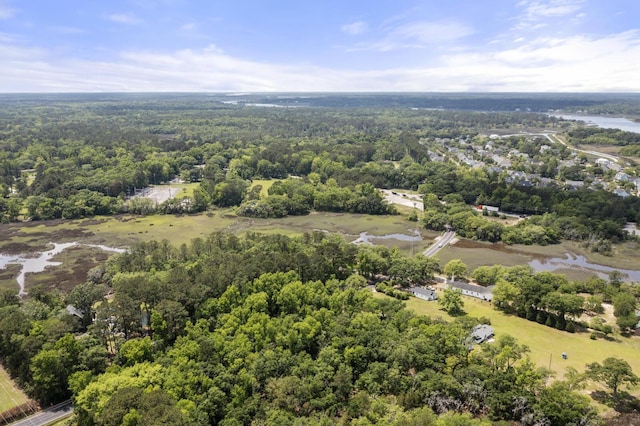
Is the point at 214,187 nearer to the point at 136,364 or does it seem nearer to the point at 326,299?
the point at 326,299

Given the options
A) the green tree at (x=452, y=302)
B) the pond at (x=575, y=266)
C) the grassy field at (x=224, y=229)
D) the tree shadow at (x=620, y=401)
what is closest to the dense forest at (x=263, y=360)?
the tree shadow at (x=620, y=401)

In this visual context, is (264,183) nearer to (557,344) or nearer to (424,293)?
(424,293)

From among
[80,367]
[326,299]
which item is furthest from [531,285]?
[80,367]

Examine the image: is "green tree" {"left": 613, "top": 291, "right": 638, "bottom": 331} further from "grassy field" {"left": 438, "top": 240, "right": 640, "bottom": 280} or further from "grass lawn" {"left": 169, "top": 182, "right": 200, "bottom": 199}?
"grass lawn" {"left": 169, "top": 182, "right": 200, "bottom": 199}

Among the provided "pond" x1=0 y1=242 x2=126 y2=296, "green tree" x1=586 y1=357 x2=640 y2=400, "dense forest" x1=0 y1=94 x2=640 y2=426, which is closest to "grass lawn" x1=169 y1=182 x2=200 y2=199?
"pond" x1=0 y1=242 x2=126 y2=296

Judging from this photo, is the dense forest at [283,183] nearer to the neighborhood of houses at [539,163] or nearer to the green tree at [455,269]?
the neighborhood of houses at [539,163]

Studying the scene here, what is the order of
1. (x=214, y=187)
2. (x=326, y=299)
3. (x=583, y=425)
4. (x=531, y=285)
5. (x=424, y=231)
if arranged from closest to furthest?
Answer: 1. (x=583, y=425)
2. (x=326, y=299)
3. (x=531, y=285)
4. (x=424, y=231)
5. (x=214, y=187)
